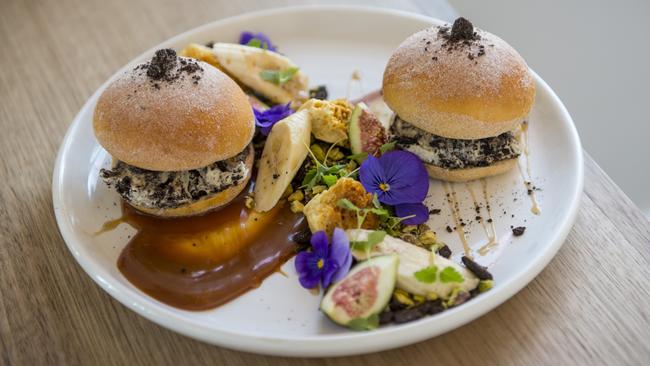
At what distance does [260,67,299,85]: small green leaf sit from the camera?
3.39m

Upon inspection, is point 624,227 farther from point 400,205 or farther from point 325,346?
point 325,346

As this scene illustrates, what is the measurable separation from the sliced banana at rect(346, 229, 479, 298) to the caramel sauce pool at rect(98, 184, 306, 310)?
42 cm

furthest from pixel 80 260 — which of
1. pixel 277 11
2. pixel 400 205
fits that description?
pixel 277 11

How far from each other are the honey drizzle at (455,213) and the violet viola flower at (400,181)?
0.51 feet

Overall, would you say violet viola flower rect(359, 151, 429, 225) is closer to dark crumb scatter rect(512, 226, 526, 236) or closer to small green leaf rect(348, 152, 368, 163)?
small green leaf rect(348, 152, 368, 163)

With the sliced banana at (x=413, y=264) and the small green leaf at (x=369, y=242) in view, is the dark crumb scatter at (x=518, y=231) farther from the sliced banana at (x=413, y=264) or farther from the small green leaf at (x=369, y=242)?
the small green leaf at (x=369, y=242)

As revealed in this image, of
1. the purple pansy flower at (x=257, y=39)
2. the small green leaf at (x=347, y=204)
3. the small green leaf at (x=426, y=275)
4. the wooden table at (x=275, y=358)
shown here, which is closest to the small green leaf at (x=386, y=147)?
the small green leaf at (x=347, y=204)

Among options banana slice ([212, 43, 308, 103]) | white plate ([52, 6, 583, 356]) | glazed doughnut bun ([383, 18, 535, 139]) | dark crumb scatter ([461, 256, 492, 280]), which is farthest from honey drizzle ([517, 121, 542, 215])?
banana slice ([212, 43, 308, 103])

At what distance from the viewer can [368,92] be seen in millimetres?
3535

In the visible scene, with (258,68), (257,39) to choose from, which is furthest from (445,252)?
(257,39)

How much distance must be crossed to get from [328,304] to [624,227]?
4.99 ft

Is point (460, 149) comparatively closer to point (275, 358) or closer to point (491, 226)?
point (491, 226)

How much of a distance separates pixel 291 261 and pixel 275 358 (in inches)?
18.9

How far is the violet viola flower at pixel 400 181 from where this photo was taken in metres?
2.76
